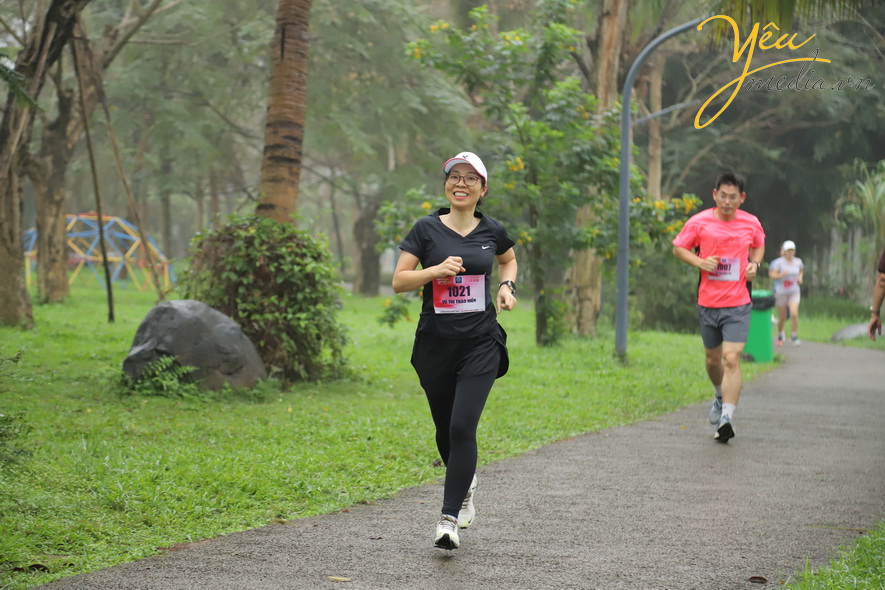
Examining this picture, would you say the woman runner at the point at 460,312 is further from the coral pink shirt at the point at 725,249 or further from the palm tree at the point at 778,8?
the palm tree at the point at 778,8

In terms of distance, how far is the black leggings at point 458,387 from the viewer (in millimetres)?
5094

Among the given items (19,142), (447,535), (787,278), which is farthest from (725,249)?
(787,278)

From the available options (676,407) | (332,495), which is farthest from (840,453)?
(332,495)

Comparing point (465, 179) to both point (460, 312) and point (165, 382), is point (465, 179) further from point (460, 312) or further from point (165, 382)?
point (165, 382)

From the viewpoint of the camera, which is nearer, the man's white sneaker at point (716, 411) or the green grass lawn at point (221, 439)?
the green grass lawn at point (221, 439)

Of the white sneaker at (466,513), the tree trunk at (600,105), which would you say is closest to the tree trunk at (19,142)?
the white sneaker at (466,513)

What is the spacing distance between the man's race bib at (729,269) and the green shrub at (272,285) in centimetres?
404

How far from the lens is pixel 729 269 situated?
852 centimetres

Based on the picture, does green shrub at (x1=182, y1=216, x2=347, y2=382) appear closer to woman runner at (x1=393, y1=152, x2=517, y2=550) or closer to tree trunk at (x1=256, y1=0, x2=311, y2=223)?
tree trunk at (x1=256, y1=0, x2=311, y2=223)

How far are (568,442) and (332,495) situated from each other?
284 cm

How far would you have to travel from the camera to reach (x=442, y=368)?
5.30 meters

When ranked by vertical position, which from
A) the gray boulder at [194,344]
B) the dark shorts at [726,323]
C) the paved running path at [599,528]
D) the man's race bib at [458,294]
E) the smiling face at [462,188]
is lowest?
the paved running path at [599,528]

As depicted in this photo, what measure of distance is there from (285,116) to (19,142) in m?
3.98

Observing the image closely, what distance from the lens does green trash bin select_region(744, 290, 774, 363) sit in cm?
1609
